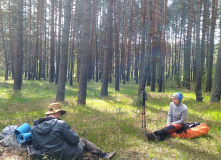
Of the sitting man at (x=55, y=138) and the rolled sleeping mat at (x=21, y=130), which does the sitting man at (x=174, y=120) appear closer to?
the sitting man at (x=55, y=138)

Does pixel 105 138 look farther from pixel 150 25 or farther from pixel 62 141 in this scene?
pixel 150 25

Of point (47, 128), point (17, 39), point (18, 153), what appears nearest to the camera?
point (47, 128)

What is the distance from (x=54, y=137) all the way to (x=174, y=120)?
4.14 meters

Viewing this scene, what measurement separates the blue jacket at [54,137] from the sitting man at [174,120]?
102 inches

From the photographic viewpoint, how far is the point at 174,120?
6.56 meters

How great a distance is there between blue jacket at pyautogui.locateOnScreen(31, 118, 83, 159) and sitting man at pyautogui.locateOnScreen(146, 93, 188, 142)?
259 cm

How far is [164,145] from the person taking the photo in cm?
551

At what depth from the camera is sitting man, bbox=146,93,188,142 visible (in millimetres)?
5917

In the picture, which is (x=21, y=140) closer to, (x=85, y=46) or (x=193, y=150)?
(x=193, y=150)

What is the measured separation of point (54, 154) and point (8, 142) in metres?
1.40

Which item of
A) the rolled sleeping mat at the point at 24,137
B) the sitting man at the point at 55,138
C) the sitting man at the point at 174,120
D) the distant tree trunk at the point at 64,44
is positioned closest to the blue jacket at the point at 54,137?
the sitting man at the point at 55,138

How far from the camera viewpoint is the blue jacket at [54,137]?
13.4 ft

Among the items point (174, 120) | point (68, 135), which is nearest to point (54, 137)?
point (68, 135)

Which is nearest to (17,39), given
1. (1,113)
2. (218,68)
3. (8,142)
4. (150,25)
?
(1,113)
